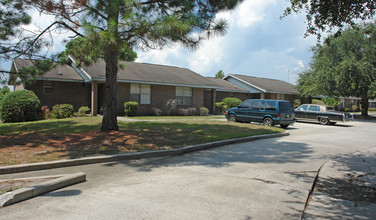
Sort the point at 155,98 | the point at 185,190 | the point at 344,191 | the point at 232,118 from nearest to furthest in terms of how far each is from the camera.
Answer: the point at 185,190 < the point at 344,191 < the point at 232,118 < the point at 155,98

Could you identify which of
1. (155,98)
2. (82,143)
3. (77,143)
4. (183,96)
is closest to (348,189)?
Result: (82,143)

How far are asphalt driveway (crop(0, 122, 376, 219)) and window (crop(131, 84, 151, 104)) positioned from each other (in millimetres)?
13891

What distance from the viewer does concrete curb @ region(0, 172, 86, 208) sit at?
13.4 feet

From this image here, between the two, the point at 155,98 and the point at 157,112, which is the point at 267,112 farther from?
the point at 155,98

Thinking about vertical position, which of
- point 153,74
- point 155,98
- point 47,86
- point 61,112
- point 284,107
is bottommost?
point 61,112

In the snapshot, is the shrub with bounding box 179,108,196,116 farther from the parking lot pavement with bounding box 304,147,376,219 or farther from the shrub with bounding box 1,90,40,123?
the parking lot pavement with bounding box 304,147,376,219

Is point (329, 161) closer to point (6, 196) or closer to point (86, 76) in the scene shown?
point (6, 196)

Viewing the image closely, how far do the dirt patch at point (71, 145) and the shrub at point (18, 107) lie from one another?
6169 millimetres

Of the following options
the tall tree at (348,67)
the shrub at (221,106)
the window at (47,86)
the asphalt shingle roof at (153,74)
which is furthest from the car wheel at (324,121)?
the window at (47,86)

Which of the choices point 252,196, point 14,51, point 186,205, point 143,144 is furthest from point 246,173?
point 14,51

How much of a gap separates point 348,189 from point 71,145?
7349mm

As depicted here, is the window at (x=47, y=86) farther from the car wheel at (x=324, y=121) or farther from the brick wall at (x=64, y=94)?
the car wheel at (x=324, y=121)

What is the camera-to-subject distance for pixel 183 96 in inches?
940

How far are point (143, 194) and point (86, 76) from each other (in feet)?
56.7
